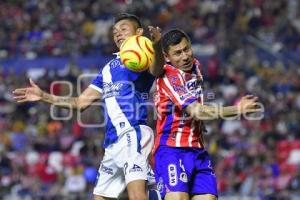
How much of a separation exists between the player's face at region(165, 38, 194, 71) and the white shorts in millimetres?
833

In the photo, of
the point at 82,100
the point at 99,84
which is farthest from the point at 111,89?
the point at 82,100

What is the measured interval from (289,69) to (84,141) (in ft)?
19.7

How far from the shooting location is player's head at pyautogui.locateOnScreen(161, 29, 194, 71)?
8.55 m

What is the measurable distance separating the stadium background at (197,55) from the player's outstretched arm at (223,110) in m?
5.46

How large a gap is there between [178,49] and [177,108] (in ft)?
2.03

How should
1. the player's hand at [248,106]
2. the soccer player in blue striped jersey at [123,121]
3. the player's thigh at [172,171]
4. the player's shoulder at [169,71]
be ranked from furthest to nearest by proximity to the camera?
the soccer player in blue striped jersey at [123,121], the player's shoulder at [169,71], the player's thigh at [172,171], the player's hand at [248,106]

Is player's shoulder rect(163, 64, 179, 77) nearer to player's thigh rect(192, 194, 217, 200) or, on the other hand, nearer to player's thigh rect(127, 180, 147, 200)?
player's thigh rect(127, 180, 147, 200)

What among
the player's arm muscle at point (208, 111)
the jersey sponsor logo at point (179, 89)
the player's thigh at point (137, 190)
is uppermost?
the jersey sponsor logo at point (179, 89)

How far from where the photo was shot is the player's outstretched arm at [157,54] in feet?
26.6

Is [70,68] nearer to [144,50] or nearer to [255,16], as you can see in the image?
[255,16]

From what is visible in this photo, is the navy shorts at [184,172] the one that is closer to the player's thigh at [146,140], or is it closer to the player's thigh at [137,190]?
the player's thigh at [137,190]

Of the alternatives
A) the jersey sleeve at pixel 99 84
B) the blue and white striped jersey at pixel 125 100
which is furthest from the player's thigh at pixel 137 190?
the jersey sleeve at pixel 99 84

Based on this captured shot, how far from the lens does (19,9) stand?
24062mm

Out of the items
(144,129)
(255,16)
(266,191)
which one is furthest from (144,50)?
(255,16)
